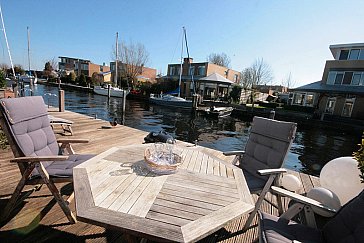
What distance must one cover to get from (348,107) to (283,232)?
76.3 ft

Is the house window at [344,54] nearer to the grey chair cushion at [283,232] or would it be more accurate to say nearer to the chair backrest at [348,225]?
the chair backrest at [348,225]

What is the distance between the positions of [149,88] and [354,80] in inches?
949

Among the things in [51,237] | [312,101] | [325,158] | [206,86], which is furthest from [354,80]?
[51,237]

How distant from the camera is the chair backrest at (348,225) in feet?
4.42

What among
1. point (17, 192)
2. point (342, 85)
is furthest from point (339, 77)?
point (17, 192)

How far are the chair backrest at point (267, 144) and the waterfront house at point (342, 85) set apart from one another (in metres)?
17.9

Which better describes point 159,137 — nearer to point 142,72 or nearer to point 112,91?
point 112,91

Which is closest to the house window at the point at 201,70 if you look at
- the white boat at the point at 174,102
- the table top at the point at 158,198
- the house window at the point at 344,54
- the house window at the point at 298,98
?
the white boat at the point at 174,102

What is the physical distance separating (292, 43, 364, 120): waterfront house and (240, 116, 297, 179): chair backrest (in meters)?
17.9

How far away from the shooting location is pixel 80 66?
4875 cm

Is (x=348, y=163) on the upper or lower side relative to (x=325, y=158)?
upper

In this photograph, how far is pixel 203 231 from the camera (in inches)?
41.5

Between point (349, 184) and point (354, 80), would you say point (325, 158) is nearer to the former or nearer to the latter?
point (349, 184)

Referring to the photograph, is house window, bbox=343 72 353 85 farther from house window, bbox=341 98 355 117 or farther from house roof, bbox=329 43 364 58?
house roof, bbox=329 43 364 58
